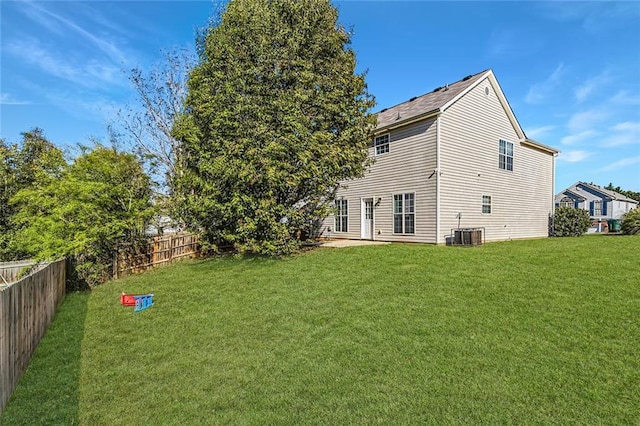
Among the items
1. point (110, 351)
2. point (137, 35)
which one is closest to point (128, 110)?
point (137, 35)

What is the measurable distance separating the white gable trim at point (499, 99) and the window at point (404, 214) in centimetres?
388

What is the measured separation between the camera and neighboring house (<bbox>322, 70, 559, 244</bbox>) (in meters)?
13.4

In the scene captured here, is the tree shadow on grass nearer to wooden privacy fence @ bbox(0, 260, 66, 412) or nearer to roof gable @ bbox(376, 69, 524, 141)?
wooden privacy fence @ bbox(0, 260, 66, 412)

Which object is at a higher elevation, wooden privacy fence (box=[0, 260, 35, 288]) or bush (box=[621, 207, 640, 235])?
bush (box=[621, 207, 640, 235])

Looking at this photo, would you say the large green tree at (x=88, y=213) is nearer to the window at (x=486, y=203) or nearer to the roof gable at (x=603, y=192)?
the window at (x=486, y=203)

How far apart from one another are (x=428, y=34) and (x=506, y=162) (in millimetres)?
7472

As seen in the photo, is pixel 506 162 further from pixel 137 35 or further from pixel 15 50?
pixel 15 50

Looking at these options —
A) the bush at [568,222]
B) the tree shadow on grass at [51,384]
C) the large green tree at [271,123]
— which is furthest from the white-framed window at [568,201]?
the tree shadow on grass at [51,384]

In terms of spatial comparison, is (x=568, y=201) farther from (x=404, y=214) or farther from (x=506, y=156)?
(x=404, y=214)

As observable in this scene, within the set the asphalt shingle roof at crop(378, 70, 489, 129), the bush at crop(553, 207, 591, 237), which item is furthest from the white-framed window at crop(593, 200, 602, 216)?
the asphalt shingle roof at crop(378, 70, 489, 129)

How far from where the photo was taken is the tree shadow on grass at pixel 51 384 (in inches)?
131

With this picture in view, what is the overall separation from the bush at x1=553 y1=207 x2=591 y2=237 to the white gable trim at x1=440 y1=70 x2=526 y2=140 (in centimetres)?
575

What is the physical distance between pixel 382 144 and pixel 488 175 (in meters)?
5.19

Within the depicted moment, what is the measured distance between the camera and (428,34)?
13789 mm
